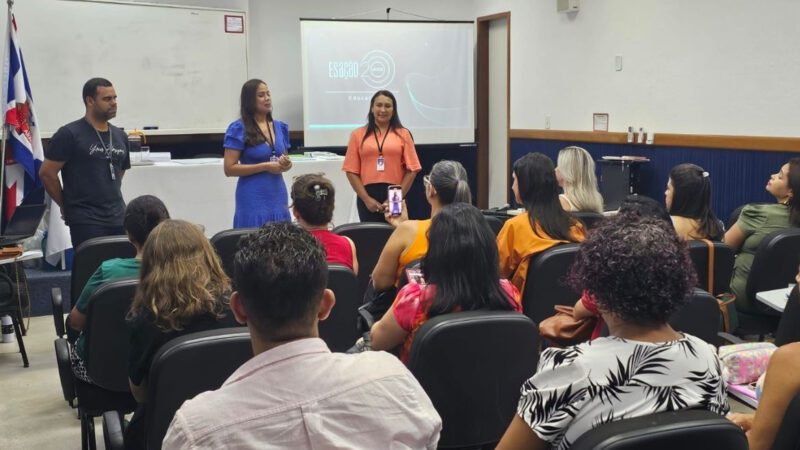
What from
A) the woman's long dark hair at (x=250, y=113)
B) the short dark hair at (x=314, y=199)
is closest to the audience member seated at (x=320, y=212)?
the short dark hair at (x=314, y=199)

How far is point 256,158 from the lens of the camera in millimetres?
4234

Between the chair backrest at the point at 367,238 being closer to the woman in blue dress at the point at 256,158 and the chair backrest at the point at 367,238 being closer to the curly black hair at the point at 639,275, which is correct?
the woman in blue dress at the point at 256,158

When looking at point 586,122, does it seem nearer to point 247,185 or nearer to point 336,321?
point 247,185

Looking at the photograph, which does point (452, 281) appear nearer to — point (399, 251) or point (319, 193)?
point (399, 251)

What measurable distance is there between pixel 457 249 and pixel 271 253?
990 mm

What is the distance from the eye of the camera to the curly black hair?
4.65 ft

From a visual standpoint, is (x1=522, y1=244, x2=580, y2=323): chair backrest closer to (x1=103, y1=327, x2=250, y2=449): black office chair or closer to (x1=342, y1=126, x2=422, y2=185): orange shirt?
(x1=103, y1=327, x2=250, y2=449): black office chair

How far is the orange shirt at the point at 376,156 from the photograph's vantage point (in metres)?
4.77

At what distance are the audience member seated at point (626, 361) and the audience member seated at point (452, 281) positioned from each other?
67 cm

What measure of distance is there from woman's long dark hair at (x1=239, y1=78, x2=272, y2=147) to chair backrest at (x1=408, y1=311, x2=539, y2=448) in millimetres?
2489

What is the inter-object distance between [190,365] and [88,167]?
2.49 meters

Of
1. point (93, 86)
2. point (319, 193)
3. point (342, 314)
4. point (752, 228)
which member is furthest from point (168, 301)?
point (752, 228)

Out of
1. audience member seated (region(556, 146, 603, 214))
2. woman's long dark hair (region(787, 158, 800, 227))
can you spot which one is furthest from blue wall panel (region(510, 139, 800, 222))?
audience member seated (region(556, 146, 603, 214))

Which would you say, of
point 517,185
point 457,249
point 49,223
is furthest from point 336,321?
point 49,223
